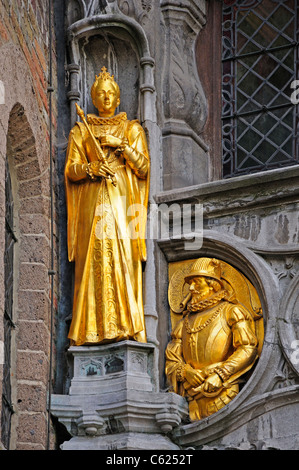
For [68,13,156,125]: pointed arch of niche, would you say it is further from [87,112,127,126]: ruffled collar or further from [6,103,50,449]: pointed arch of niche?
[6,103,50,449]: pointed arch of niche

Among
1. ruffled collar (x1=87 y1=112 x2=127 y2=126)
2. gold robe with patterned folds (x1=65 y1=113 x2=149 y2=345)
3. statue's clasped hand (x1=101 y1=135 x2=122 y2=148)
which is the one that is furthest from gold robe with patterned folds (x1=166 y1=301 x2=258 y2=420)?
ruffled collar (x1=87 y1=112 x2=127 y2=126)

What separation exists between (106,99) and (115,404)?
2222mm

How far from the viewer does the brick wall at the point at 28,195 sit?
353 inches

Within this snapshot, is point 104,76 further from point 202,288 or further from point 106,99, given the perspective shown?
point 202,288

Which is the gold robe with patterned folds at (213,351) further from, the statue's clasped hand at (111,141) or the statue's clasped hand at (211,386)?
the statue's clasped hand at (111,141)

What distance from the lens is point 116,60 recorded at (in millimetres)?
10242

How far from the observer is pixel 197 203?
973 cm

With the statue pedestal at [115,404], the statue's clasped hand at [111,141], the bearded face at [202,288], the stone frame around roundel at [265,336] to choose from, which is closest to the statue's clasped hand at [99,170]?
the statue's clasped hand at [111,141]

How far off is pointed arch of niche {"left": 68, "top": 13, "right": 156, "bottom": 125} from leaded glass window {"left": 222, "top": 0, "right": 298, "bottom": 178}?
2.24ft

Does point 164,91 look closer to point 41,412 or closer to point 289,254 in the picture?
point 289,254
